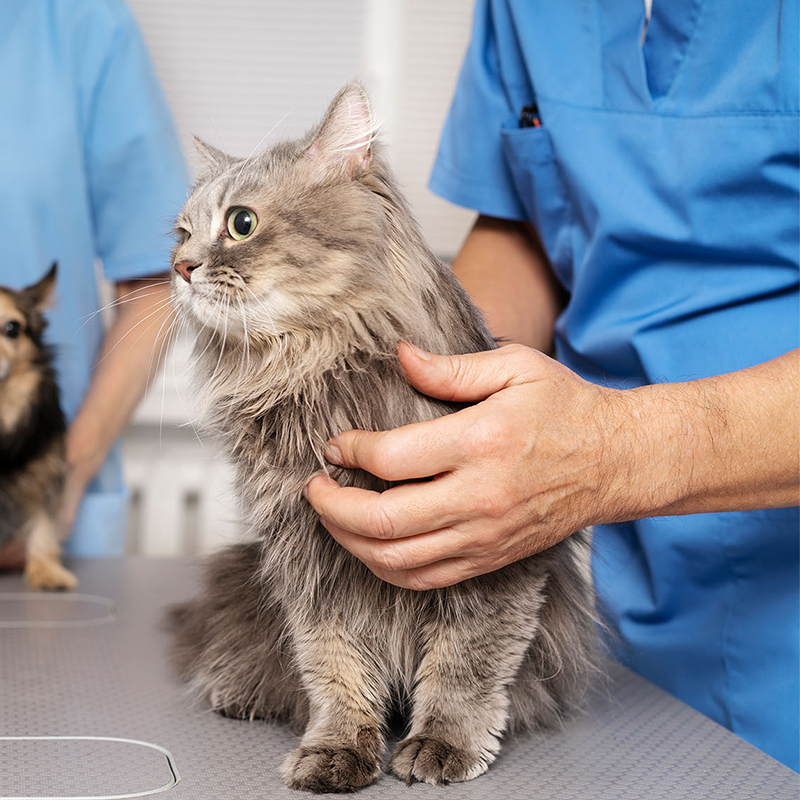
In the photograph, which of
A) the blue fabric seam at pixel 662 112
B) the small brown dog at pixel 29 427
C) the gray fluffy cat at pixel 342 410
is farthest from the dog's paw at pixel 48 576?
the blue fabric seam at pixel 662 112

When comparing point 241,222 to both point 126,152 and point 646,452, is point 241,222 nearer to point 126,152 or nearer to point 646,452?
point 646,452

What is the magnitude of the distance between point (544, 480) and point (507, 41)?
86cm

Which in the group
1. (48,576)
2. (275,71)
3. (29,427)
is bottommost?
(48,576)

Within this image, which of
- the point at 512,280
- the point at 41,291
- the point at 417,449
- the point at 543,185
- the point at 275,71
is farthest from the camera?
the point at 275,71

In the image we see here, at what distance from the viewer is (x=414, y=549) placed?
2.46ft

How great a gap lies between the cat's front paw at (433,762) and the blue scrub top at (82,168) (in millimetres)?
1273

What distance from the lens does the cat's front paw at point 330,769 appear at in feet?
2.46

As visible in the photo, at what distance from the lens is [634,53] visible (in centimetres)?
118

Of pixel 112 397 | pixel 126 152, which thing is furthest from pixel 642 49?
pixel 112 397

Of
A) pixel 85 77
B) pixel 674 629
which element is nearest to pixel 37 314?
pixel 85 77

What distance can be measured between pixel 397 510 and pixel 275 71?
217cm

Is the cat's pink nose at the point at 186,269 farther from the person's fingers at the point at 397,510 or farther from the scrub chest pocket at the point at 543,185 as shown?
the scrub chest pocket at the point at 543,185

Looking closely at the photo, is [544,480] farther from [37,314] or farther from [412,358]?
[37,314]

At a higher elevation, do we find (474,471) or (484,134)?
(484,134)
